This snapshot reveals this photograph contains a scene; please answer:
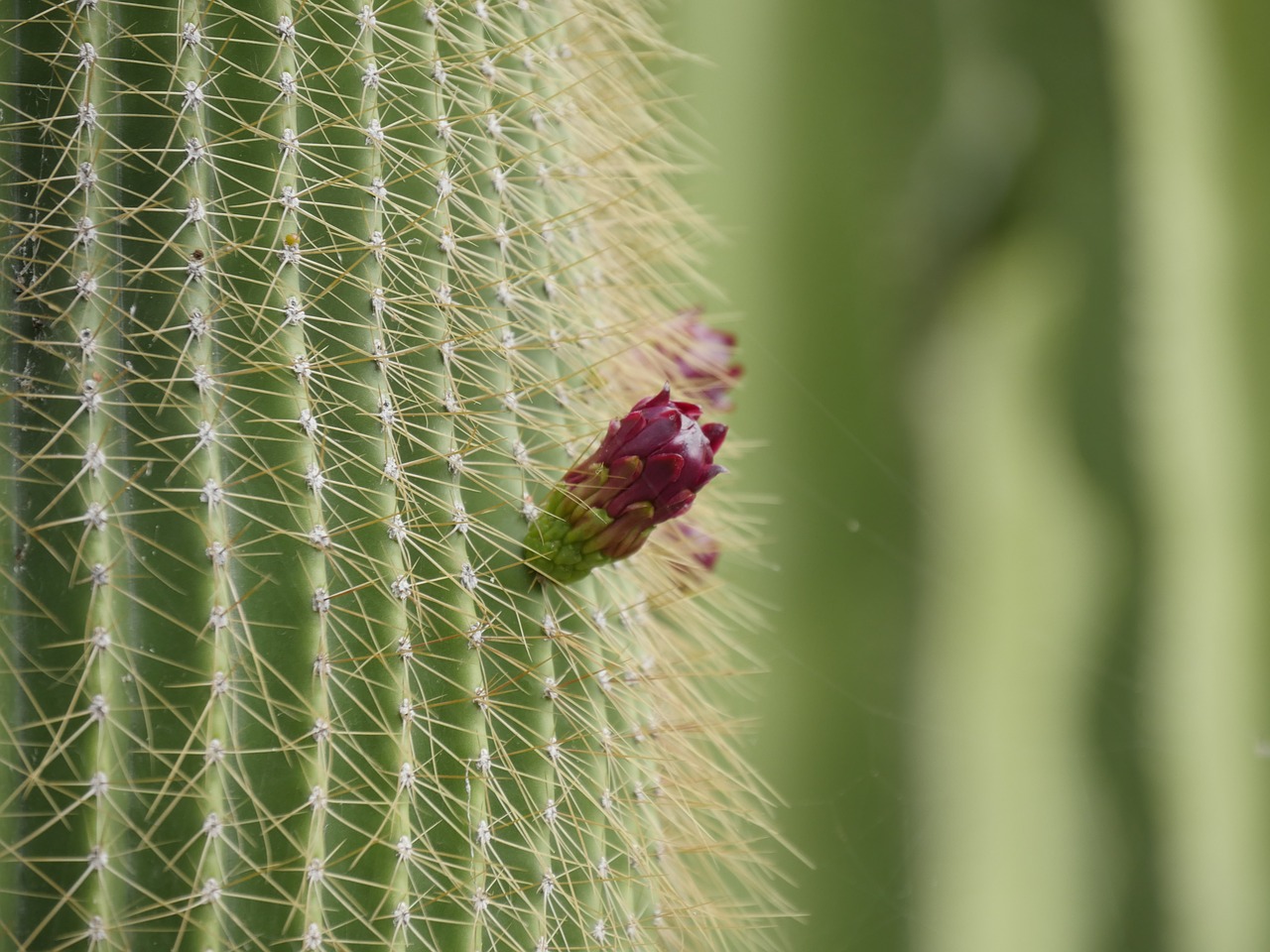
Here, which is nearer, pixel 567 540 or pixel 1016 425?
pixel 567 540

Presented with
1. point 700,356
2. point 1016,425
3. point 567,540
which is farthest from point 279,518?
point 1016,425

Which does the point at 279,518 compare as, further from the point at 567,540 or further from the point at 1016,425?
the point at 1016,425

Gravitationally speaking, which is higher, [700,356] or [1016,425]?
[700,356]

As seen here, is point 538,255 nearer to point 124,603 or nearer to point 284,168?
point 284,168

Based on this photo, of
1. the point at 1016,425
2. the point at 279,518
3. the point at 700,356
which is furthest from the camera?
the point at 1016,425

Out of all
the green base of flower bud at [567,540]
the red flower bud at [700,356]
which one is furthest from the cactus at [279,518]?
the red flower bud at [700,356]

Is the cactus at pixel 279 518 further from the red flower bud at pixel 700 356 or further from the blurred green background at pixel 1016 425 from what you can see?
the blurred green background at pixel 1016 425

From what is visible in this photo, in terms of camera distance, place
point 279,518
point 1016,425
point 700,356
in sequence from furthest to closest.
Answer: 1. point 1016,425
2. point 700,356
3. point 279,518
